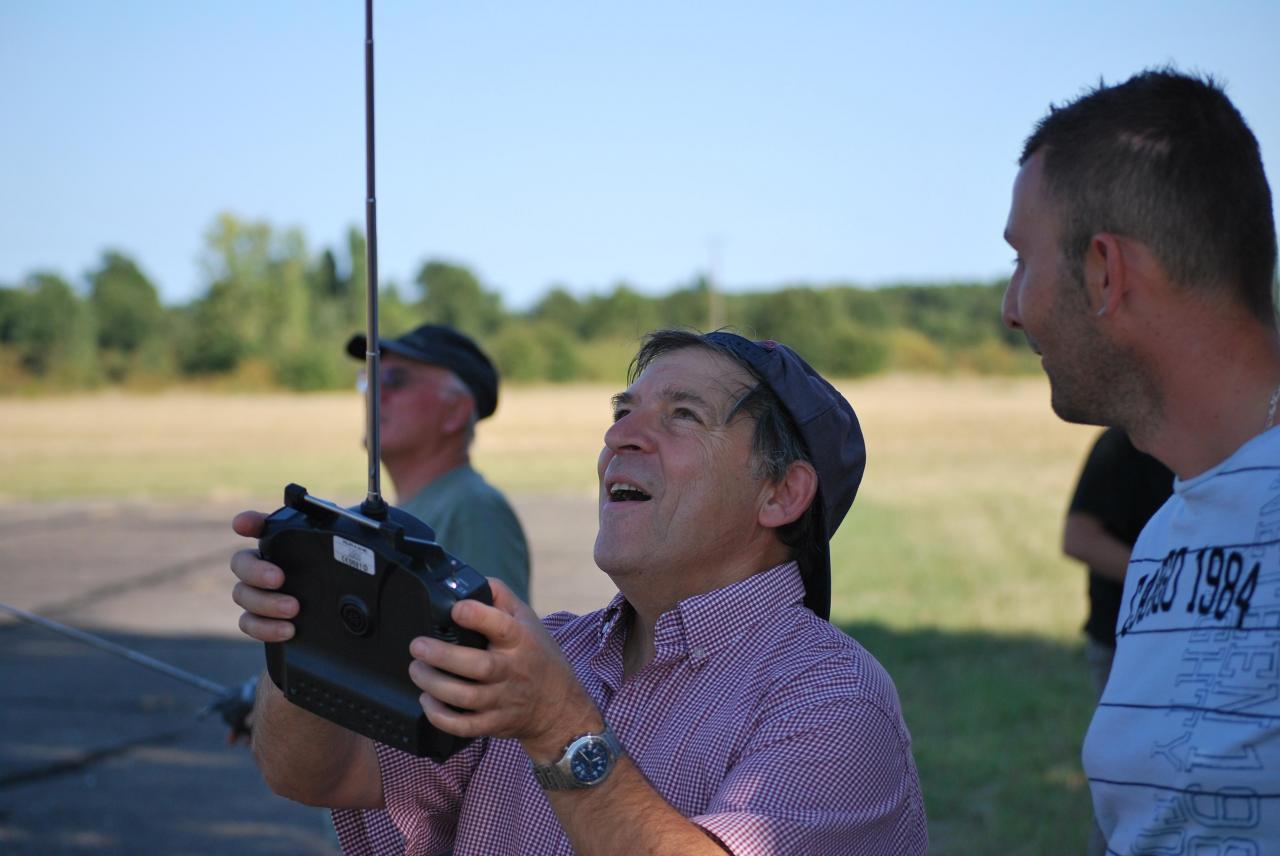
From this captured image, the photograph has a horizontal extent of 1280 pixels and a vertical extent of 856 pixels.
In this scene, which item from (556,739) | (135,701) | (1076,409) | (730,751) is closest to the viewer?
(556,739)

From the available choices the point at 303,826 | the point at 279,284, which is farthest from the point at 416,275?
the point at 303,826

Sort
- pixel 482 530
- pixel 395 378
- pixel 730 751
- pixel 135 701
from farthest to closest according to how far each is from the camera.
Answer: pixel 135 701 → pixel 395 378 → pixel 482 530 → pixel 730 751

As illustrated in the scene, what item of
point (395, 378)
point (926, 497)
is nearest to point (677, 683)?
point (395, 378)

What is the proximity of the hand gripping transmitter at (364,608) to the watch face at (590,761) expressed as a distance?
0.54 ft

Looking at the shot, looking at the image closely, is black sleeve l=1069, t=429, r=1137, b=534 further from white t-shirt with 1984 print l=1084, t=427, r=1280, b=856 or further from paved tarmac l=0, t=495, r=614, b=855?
paved tarmac l=0, t=495, r=614, b=855

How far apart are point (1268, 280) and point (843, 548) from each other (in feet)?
47.0

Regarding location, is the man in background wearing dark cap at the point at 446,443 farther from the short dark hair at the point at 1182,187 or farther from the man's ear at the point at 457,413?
the short dark hair at the point at 1182,187

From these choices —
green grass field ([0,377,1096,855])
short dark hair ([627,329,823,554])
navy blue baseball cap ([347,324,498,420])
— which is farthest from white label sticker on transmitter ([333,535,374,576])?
green grass field ([0,377,1096,855])

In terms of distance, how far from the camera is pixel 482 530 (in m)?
3.96

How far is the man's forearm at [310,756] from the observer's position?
2.10 m

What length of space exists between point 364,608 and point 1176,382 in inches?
43.5

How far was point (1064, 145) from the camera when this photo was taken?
1732mm

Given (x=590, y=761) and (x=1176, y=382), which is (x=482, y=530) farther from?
(x=1176, y=382)

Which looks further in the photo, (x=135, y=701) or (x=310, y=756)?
(x=135, y=701)
